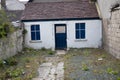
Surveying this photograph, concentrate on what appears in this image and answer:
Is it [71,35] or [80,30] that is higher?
[80,30]

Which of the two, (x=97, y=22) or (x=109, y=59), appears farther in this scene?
(x=97, y=22)

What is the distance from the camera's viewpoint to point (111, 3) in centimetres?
1616

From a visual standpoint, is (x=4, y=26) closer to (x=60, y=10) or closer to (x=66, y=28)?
(x=66, y=28)

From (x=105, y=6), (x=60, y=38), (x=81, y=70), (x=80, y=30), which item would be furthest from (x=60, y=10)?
(x=81, y=70)

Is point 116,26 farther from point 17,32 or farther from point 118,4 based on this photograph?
point 17,32

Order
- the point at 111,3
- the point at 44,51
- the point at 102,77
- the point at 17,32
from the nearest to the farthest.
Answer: the point at 102,77
the point at 111,3
the point at 17,32
the point at 44,51

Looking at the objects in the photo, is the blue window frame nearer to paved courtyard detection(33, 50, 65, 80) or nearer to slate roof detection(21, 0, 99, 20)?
slate roof detection(21, 0, 99, 20)

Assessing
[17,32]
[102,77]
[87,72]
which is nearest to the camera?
[102,77]

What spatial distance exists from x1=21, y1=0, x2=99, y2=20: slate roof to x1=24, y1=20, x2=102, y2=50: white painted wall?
1.71 ft

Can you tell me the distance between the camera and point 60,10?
847 inches

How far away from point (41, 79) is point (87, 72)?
90.3 inches

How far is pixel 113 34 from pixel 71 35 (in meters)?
5.46

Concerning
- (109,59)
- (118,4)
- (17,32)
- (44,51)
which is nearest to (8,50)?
(17,32)

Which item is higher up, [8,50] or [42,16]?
[42,16]
